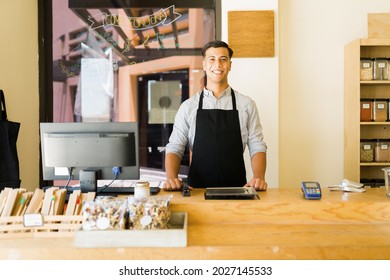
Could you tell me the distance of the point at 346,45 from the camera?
3.71 meters

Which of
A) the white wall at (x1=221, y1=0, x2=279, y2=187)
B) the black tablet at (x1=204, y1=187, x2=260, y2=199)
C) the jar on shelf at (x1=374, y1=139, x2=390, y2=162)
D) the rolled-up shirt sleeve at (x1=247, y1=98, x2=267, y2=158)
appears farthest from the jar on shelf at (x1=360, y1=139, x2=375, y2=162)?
the black tablet at (x1=204, y1=187, x2=260, y2=199)

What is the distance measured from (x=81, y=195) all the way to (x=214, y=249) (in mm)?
687

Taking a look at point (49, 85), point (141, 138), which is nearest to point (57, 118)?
point (49, 85)

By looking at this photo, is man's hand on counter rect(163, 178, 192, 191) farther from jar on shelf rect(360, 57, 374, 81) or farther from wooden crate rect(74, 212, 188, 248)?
jar on shelf rect(360, 57, 374, 81)

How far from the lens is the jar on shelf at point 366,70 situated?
3.48 m

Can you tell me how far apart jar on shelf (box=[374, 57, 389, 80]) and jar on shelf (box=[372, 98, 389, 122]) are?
22 cm

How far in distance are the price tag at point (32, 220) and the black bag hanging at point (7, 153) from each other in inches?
55.7

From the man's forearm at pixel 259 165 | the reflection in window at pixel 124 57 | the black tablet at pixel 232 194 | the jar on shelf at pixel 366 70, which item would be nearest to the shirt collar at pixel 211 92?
the man's forearm at pixel 259 165

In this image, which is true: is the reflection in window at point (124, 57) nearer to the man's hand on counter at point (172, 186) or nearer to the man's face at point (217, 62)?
the man's face at point (217, 62)

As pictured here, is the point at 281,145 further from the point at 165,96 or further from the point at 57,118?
the point at 57,118

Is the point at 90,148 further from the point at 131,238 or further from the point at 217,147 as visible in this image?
the point at 217,147

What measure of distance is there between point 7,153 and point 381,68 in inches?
131

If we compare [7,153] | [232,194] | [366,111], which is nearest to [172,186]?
[232,194]

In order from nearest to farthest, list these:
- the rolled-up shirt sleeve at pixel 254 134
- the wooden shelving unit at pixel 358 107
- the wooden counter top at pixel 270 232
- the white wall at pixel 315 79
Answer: the wooden counter top at pixel 270 232
the rolled-up shirt sleeve at pixel 254 134
the wooden shelving unit at pixel 358 107
the white wall at pixel 315 79
